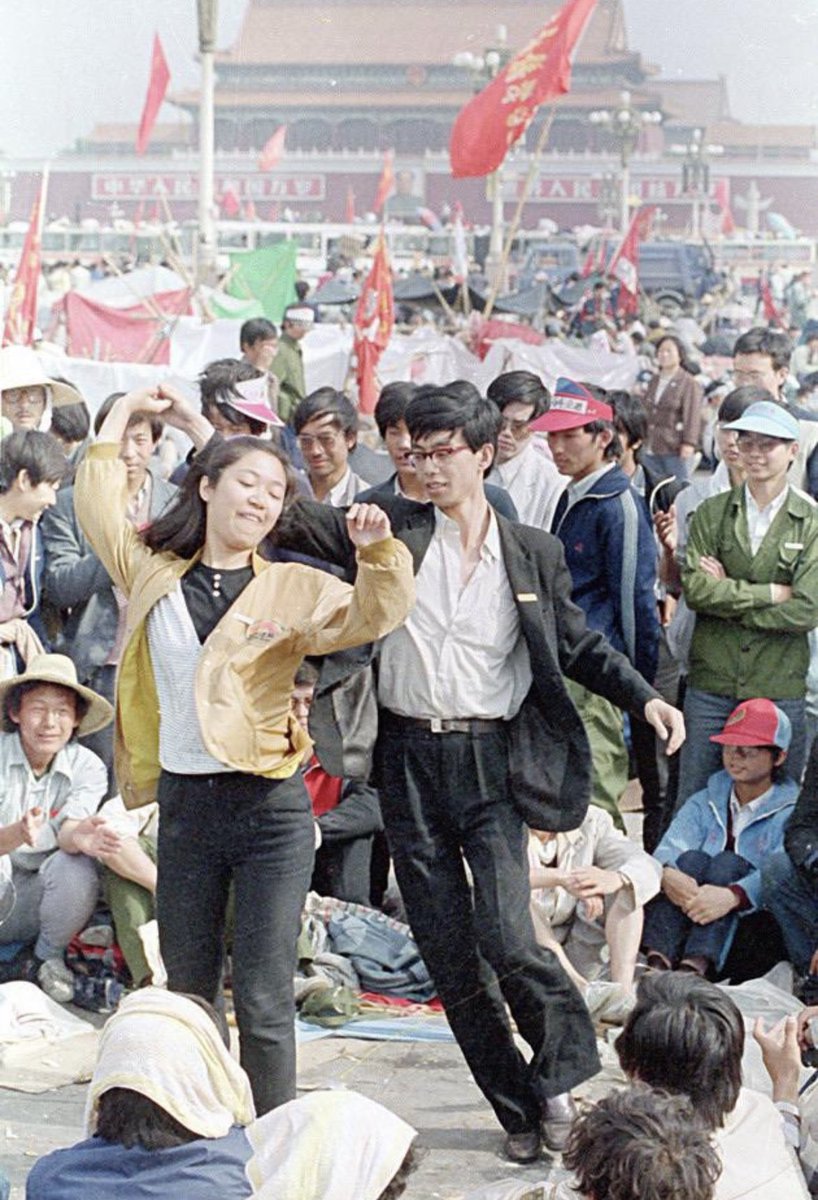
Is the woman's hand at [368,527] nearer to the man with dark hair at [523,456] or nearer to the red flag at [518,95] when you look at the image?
the man with dark hair at [523,456]

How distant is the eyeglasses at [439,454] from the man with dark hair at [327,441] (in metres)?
1.75

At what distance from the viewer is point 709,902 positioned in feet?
17.6

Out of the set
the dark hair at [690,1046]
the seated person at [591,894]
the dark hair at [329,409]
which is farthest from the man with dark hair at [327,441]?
the dark hair at [690,1046]

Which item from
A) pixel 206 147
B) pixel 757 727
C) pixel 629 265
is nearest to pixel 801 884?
pixel 757 727

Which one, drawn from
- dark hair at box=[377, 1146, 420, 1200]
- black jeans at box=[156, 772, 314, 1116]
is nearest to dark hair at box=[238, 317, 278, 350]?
black jeans at box=[156, 772, 314, 1116]

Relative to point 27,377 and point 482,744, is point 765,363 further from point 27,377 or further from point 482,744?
point 482,744

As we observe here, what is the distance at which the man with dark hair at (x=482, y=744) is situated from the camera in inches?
162

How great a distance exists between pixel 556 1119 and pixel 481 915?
1.57 ft

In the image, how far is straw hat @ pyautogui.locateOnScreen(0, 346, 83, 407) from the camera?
6.47 meters

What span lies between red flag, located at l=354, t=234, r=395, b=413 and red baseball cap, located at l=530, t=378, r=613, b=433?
6858 mm

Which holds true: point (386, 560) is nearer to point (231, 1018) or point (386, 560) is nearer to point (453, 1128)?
point (453, 1128)

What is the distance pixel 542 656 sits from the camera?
409 cm

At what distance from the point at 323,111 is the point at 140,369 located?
63207 mm

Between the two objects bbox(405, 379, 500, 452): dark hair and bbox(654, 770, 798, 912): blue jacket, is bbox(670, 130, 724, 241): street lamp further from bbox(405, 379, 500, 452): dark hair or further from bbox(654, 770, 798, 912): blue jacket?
bbox(405, 379, 500, 452): dark hair
